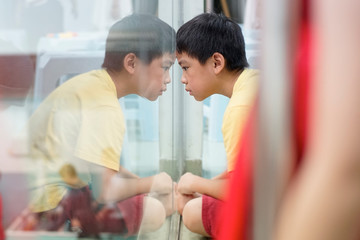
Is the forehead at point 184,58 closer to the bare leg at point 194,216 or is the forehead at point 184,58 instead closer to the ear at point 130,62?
the ear at point 130,62

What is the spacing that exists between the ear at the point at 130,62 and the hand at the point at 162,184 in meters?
0.37

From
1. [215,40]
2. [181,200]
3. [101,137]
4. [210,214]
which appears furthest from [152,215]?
[215,40]

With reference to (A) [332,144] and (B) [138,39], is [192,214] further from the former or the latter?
(A) [332,144]

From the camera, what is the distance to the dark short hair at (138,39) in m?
1.01

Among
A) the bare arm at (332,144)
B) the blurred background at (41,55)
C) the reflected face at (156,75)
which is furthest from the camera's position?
the reflected face at (156,75)

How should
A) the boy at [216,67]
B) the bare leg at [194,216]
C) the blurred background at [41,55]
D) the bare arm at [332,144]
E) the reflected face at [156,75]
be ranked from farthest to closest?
the bare leg at [194,216]
the reflected face at [156,75]
the boy at [216,67]
the blurred background at [41,55]
the bare arm at [332,144]

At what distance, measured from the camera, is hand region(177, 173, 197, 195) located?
1307 mm

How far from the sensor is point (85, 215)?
3.25 ft

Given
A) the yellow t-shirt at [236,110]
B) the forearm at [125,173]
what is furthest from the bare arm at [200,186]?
the forearm at [125,173]

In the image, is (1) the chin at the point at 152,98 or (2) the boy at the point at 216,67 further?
(1) the chin at the point at 152,98

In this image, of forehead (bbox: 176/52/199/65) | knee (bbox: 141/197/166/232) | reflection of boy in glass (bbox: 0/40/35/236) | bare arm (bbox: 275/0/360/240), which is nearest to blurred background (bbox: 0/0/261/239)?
reflection of boy in glass (bbox: 0/40/35/236)

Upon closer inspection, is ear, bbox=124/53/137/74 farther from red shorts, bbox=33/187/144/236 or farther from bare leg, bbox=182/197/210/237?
bare leg, bbox=182/197/210/237

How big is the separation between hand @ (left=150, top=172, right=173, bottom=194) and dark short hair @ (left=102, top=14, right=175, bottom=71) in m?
0.35

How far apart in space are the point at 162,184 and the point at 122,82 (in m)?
0.43
